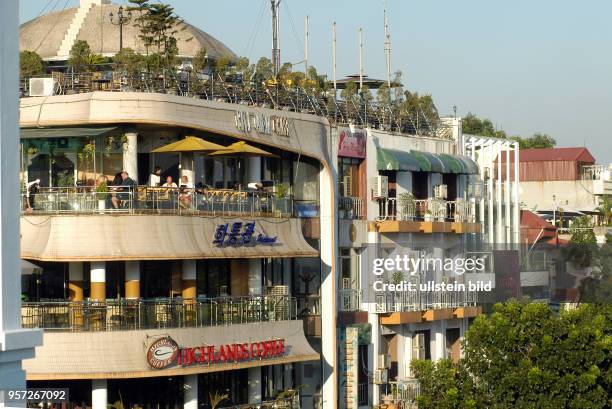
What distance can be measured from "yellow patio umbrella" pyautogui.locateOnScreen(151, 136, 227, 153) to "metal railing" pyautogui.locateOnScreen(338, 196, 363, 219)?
27.4 feet

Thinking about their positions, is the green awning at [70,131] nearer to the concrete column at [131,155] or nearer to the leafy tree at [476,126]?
the concrete column at [131,155]

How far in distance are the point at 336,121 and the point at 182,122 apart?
31.2 ft

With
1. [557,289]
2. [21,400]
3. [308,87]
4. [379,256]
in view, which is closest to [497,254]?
[557,289]

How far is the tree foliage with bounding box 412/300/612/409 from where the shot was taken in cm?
4006

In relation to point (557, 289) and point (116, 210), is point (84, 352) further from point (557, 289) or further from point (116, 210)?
point (557, 289)

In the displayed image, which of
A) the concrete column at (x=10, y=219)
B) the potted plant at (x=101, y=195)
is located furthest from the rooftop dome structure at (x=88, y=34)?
the concrete column at (x=10, y=219)

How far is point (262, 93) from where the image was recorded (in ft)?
139

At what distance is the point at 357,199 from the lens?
46.6m

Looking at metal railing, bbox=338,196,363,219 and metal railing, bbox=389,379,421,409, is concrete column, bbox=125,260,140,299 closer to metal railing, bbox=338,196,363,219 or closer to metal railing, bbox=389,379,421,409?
metal railing, bbox=338,196,363,219

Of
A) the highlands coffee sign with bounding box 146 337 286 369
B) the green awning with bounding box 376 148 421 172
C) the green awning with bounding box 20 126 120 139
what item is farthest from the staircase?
the highlands coffee sign with bounding box 146 337 286 369

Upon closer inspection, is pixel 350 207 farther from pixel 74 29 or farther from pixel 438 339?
pixel 74 29

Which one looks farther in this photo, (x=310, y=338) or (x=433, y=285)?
(x=433, y=285)

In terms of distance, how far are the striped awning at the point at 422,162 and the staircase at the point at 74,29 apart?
45.8ft

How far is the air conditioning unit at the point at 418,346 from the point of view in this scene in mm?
49875
